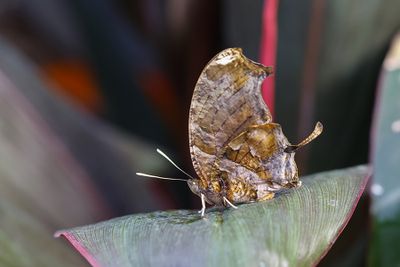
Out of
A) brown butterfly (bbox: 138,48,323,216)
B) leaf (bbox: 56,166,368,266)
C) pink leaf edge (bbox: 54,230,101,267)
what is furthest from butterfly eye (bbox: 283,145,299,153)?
pink leaf edge (bbox: 54,230,101,267)

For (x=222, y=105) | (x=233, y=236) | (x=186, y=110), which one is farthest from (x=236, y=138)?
(x=186, y=110)

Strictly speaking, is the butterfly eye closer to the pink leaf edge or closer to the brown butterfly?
the brown butterfly

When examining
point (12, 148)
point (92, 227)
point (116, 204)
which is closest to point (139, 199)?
point (116, 204)

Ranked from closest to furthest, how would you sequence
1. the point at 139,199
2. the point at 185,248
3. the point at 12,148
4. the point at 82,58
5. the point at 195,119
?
the point at 185,248 < the point at 195,119 < the point at 12,148 < the point at 139,199 < the point at 82,58

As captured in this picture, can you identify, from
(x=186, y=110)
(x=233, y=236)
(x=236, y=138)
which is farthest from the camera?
(x=186, y=110)

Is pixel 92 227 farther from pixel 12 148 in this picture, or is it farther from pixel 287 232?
pixel 12 148

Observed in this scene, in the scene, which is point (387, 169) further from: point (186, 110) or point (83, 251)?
point (186, 110)
